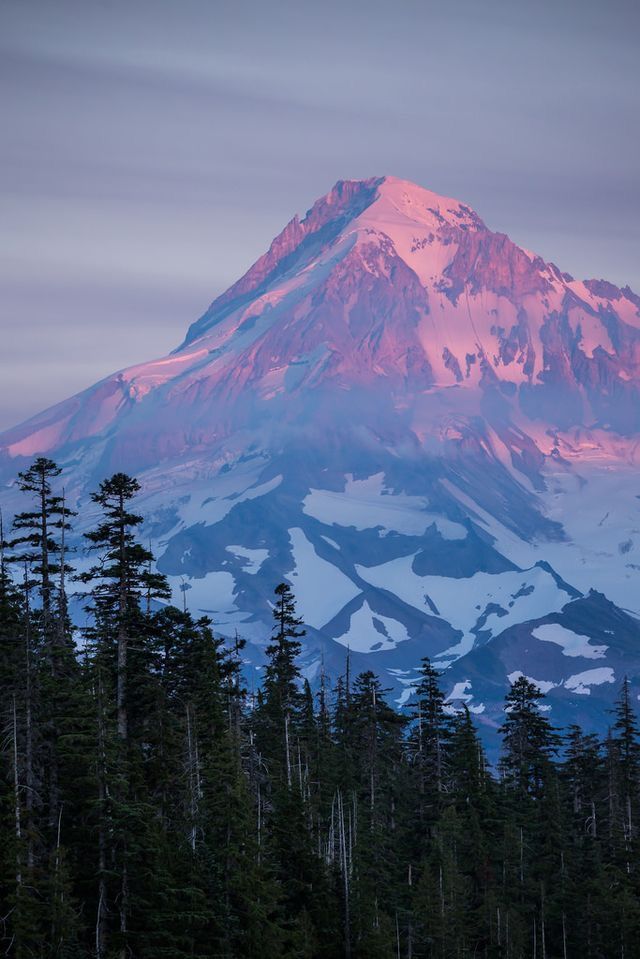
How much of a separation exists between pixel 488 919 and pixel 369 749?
11.8m

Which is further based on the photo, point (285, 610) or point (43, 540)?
point (285, 610)

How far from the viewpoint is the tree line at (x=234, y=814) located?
5222 centimetres

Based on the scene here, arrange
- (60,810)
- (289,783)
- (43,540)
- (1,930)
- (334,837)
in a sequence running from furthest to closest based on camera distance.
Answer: (334,837), (289,783), (43,540), (60,810), (1,930)

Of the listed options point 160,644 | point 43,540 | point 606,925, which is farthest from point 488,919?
point 43,540

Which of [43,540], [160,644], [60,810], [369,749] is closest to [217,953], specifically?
[60,810]

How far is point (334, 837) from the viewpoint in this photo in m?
77.3

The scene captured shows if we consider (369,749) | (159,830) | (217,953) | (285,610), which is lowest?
(217,953)

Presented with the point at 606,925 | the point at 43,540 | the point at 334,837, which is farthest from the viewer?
the point at 606,925

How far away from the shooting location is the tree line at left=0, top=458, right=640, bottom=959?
171ft

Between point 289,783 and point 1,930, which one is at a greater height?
point 289,783

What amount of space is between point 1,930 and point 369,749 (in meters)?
42.0

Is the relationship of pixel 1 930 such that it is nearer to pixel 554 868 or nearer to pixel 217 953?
pixel 217 953

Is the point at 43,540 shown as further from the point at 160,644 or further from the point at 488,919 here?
the point at 488,919

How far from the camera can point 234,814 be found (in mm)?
57844
